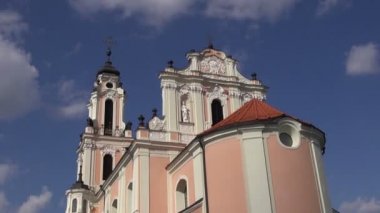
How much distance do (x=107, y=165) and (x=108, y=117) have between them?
14.9 ft

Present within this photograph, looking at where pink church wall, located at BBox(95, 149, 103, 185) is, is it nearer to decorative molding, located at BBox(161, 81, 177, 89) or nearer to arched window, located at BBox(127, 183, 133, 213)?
arched window, located at BBox(127, 183, 133, 213)

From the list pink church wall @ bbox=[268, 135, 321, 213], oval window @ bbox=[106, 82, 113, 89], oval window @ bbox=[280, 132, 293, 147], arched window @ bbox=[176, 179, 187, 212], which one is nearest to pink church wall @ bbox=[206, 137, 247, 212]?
pink church wall @ bbox=[268, 135, 321, 213]

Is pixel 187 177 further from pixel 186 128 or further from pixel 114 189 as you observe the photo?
pixel 114 189

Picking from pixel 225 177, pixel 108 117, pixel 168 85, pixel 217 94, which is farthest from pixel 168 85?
pixel 108 117

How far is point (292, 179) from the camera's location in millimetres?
19828

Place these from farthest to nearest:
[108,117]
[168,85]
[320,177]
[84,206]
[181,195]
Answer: [108,117] → [84,206] → [168,85] → [181,195] → [320,177]

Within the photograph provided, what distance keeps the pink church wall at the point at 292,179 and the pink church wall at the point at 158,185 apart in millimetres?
7023

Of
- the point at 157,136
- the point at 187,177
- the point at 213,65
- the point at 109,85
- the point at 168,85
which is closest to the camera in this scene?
the point at 187,177

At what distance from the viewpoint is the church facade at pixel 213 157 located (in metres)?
19.8

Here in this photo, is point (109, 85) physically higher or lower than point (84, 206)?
higher

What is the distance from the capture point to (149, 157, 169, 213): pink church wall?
24250 mm

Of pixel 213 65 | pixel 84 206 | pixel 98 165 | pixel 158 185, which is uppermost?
pixel 213 65

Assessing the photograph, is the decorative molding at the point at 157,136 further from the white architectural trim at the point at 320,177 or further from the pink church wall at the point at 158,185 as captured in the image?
the white architectural trim at the point at 320,177

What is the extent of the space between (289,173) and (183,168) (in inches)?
235
